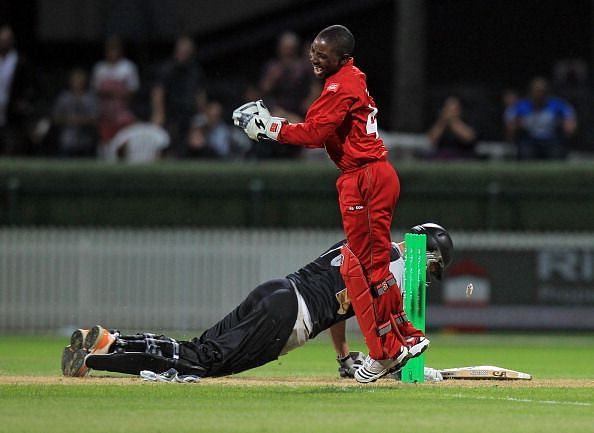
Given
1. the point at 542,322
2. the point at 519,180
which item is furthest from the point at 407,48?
the point at 542,322

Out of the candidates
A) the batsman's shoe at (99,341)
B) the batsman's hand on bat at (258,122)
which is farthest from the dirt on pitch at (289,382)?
the batsman's hand on bat at (258,122)

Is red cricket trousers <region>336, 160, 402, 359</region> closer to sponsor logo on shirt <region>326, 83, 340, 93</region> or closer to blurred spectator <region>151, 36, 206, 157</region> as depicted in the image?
sponsor logo on shirt <region>326, 83, 340, 93</region>

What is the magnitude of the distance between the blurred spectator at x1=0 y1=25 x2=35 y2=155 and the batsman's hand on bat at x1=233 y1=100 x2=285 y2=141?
11.0 meters

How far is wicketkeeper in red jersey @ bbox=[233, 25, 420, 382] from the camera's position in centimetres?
1108

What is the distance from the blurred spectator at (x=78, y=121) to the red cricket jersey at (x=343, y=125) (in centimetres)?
1122

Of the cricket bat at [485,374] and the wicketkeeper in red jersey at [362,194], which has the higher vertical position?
the wicketkeeper in red jersey at [362,194]

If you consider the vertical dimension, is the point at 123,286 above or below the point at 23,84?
below

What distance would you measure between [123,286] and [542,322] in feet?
18.3

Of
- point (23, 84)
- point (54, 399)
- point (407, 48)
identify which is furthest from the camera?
point (407, 48)

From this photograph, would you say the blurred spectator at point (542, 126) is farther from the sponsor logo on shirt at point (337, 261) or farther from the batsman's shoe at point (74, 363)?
the batsman's shoe at point (74, 363)

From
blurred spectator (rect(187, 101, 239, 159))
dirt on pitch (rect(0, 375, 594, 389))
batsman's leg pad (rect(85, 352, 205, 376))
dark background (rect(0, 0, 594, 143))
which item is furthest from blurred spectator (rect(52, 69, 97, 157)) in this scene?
batsman's leg pad (rect(85, 352, 205, 376))

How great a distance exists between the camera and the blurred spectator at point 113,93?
869 inches

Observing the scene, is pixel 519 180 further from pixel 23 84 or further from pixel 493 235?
pixel 23 84

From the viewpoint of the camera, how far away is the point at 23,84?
71.3 ft
